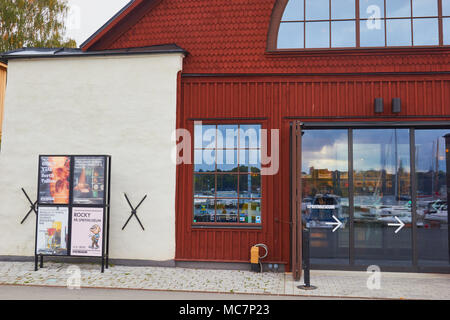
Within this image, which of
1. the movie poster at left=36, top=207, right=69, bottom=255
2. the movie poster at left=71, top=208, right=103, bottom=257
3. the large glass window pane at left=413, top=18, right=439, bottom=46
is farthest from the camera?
the large glass window pane at left=413, top=18, right=439, bottom=46

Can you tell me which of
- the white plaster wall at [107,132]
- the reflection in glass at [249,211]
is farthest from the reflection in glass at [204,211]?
the reflection in glass at [249,211]

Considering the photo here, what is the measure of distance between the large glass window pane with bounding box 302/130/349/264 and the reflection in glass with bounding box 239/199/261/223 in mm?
988

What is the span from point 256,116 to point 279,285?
11.8 feet

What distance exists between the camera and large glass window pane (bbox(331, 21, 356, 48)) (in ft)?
30.6

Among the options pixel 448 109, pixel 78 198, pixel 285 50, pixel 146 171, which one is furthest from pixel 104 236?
pixel 448 109

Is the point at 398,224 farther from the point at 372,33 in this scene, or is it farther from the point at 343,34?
the point at 343,34

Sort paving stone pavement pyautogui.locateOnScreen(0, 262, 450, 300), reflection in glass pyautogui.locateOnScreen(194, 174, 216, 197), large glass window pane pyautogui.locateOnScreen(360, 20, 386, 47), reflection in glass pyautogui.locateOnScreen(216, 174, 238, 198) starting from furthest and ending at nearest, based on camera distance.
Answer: reflection in glass pyautogui.locateOnScreen(194, 174, 216, 197) → reflection in glass pyautogui.locateOnScreen(216, 174, 238, 198) → large glass window pane pyautogui.locateOnScreen(360, 20, 386, 47) → paving stone pavement pyautogui.locateOnScreen(0, 262, 450, 300)

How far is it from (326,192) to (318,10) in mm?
3988

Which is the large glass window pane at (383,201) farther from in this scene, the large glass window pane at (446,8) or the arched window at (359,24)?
the large glass window pane at (446,8)

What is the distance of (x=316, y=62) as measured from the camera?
9328 mm

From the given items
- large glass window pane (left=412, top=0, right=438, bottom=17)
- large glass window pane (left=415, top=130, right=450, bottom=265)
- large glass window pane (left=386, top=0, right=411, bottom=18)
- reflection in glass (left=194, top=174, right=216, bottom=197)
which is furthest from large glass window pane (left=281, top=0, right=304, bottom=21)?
reflection in glass (left=194, top=174, right=216, bottom=197)

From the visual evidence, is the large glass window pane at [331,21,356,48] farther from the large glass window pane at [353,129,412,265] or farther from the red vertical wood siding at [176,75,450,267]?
the large glass window pane at [353,129,412,265]

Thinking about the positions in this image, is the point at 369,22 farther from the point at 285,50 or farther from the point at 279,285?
the point at 279,285

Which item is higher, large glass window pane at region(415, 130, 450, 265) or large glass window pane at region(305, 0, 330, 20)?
large glass window pane at region(305, 0, 330, 20)
